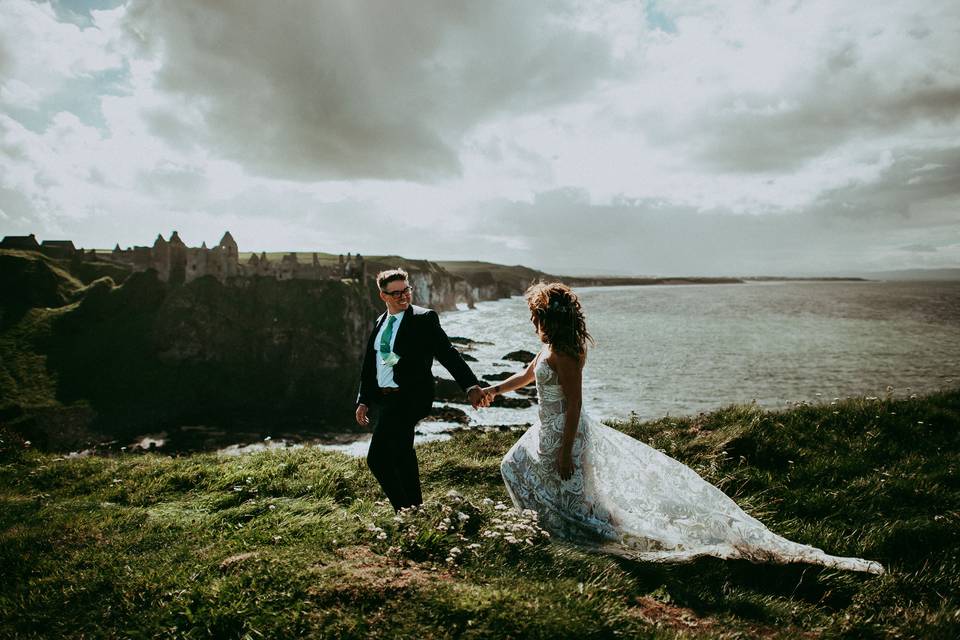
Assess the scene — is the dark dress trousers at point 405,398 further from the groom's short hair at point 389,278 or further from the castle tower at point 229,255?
the castle tower at point 229,255

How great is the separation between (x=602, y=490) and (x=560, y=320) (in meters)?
2.04

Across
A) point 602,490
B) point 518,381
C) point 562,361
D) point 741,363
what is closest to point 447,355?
point 518,381

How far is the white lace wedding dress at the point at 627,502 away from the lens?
512 centimetres

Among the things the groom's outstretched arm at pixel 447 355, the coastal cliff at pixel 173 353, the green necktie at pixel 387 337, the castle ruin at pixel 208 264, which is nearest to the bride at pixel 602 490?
the groom's outstretched arm at pixel 447 355

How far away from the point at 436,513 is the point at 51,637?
3.30 metres

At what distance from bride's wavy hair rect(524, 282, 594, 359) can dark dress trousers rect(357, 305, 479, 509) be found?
1141mm

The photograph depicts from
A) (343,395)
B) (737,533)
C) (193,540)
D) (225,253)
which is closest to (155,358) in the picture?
(225,253)

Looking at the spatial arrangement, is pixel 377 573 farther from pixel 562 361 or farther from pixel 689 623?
pixel 562 361

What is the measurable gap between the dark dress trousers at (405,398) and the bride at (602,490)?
1.18m

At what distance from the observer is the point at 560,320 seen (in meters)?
5.45

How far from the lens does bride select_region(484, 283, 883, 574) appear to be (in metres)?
5.15

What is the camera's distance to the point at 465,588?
3.97 metres

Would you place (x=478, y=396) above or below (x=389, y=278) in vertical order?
below

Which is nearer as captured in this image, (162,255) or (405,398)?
(405,398)
